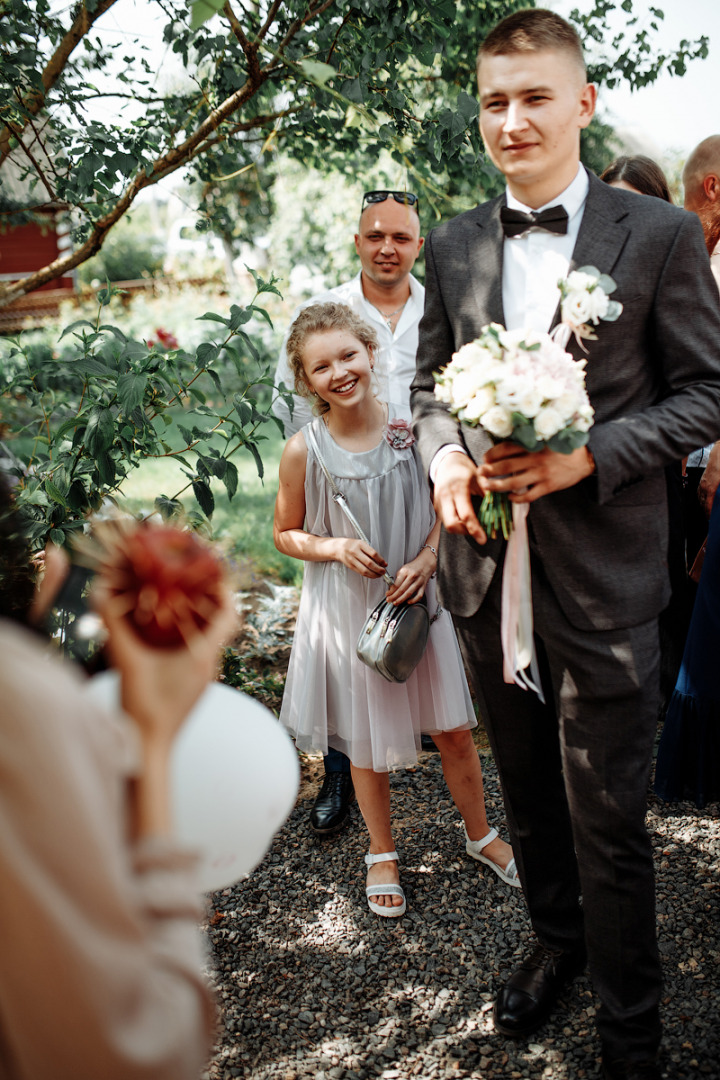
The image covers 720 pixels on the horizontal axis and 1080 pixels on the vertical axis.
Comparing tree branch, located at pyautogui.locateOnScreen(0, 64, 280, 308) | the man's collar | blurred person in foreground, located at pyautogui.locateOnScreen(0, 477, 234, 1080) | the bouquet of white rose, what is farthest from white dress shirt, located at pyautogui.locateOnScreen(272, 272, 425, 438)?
blurred person in foreground, located at pyautogui.locateOnScreen(0, 477, 234, 1080)

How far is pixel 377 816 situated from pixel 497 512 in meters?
1.50

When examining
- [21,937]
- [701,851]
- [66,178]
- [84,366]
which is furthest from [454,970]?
[66,178]

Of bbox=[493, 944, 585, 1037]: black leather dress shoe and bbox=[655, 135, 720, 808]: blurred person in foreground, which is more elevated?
bbox=[655, 135, 720, 808]: blurred person in foreground

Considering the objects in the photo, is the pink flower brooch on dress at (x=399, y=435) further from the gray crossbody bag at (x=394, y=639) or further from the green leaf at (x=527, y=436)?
the green leaf at (x=527, y=436)

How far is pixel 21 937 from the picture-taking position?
0.78 meters

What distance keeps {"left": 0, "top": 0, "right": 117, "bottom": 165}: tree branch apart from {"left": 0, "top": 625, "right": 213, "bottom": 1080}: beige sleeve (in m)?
2.88

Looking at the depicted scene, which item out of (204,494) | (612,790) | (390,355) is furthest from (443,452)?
(390,355)

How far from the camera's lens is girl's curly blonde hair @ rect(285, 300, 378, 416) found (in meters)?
2.81

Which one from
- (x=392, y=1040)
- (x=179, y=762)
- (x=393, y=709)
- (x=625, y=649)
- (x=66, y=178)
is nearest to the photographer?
(x=179, y=762)

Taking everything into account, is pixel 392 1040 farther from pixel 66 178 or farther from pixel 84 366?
pixel 66 178

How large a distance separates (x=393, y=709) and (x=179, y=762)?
1.80 meters

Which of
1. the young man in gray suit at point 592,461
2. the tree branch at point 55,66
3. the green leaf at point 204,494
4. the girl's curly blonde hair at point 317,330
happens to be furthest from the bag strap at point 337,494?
the tree branch at point 55,66

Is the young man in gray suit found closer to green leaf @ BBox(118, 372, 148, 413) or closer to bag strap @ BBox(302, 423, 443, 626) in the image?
bag strap @ BBox(302, 423, 443, 626)

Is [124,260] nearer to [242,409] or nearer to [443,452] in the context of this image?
[242,409]
